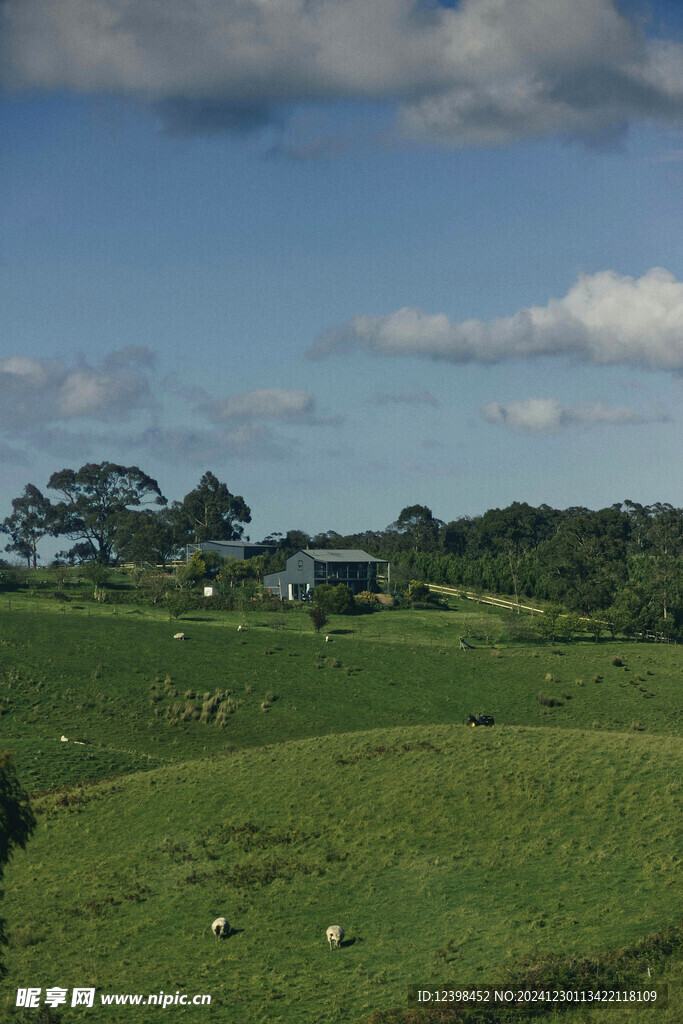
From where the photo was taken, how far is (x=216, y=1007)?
24.0 meters

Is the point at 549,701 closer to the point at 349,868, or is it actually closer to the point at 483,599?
the point at 349,868

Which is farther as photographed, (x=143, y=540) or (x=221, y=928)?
(x=143, y=540)

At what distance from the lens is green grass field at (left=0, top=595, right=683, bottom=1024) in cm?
2650

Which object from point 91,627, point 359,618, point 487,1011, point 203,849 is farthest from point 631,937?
point 359,618

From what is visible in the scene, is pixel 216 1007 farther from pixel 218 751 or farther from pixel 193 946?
→ pixel 218 751

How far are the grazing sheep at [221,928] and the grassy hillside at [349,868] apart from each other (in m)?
0.60

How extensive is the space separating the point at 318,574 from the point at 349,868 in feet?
347

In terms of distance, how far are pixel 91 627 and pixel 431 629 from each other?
4270 cm

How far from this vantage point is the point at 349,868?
34531 millimetres

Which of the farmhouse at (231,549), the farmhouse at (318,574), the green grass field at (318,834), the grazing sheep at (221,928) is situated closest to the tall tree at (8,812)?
the green grass field at (318,834)

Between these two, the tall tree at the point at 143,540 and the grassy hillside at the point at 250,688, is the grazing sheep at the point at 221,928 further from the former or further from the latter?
the tall tree at the point at 143,540

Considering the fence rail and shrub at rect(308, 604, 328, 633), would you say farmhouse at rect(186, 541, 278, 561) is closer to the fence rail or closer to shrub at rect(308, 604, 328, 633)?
the fence rail

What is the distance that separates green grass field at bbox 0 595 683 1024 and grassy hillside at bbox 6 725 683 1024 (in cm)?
11

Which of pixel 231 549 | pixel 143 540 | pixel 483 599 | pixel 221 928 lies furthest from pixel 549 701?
pixel 143 540
